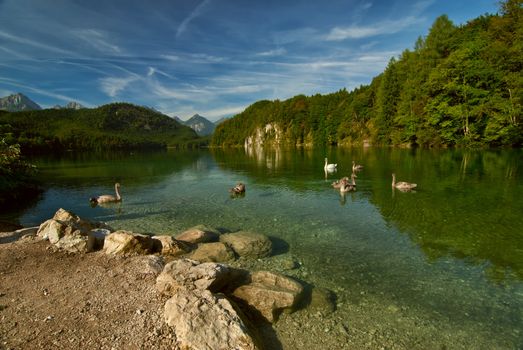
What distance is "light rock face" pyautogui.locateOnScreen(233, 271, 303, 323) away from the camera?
8.30 m

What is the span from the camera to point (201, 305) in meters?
7.29

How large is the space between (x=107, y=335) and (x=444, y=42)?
3810 inches

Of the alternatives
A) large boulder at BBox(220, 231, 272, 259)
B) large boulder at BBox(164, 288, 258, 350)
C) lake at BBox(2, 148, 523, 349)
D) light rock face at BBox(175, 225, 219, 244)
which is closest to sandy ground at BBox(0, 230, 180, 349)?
large boulder at BBox(164, 288, 258, 350)

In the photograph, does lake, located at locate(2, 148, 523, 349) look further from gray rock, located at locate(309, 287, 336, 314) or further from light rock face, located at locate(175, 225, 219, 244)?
light rock face, located at locate(175, 225, 219, 244)


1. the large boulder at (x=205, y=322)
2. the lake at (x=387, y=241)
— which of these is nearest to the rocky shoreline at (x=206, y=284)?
the large boulder at (x=205, y=322)

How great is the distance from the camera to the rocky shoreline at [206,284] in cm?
675

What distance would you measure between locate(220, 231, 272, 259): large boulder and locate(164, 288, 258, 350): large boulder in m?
5.07

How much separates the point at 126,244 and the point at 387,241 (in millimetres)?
12006

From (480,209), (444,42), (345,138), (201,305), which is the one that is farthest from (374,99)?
(201,305)

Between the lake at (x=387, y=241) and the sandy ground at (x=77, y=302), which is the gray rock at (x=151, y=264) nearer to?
the sandy ground at (x=77, y=302)

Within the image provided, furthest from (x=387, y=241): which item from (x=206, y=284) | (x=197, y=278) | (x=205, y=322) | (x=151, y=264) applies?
(x=151, y=264)

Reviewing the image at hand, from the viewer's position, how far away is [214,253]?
1251 cm

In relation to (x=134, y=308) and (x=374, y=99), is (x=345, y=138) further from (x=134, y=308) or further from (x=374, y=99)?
(x=134, y=308)

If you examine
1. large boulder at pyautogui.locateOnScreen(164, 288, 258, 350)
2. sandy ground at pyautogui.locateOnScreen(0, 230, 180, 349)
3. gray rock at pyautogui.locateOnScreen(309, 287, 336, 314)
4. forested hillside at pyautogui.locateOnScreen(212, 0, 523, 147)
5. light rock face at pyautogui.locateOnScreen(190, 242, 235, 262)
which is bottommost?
gray rock at pyautogui.locateOnScreen(309, 287, 336, 314)
